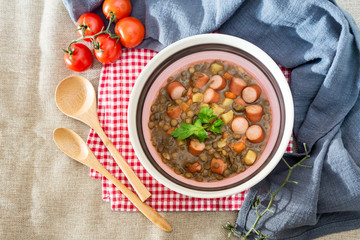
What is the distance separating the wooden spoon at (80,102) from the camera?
6.82 ft

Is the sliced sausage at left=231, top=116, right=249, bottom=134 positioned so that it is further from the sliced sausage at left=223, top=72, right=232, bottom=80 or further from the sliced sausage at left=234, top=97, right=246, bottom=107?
the sliced sausage at left=223, top=72, right=232, bottom=80

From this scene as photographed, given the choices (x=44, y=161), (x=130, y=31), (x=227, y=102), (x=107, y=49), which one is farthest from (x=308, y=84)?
(x=44, y=161)

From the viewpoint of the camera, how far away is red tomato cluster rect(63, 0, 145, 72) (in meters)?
2.03

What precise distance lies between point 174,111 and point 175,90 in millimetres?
113

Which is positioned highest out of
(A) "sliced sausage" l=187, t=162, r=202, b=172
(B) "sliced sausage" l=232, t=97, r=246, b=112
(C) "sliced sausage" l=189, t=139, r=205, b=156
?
(B) "sliced sausage" l=232, t=97, r=246, b=112

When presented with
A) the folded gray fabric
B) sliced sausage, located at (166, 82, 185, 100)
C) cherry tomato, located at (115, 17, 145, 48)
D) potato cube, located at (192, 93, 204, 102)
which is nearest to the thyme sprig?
the folded gray fabric

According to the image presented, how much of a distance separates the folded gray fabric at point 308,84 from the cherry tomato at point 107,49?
21 cm

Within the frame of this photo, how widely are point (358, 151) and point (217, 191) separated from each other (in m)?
0.83

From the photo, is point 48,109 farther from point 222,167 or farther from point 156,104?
point 222,167

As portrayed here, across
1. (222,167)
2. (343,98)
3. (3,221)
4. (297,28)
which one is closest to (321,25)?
(297,28)

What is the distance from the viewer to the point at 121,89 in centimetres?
212

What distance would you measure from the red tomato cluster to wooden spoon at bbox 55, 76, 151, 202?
0.09m

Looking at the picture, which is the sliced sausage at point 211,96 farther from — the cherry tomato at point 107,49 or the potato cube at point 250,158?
the cherry tomato at point 107,49

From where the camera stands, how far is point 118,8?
6.71 ft
